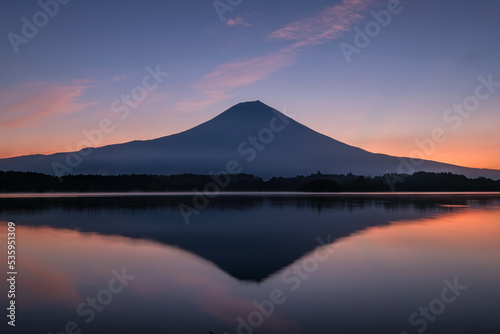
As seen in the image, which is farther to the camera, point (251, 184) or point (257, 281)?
point (251, 184)

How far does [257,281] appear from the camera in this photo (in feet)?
25.2

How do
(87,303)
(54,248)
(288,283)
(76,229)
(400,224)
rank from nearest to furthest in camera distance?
(87,303) < (288,283) < (54,248) < (76,229) < (400,224)

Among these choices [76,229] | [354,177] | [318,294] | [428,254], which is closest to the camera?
[318,294]

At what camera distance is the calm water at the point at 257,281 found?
5512mm

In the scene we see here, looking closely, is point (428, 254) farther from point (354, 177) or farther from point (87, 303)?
point (354, 177)

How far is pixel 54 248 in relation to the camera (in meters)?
11.5

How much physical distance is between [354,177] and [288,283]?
74.5 m

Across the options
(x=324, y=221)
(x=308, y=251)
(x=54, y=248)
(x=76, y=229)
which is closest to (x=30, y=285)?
(x=54, y=248)

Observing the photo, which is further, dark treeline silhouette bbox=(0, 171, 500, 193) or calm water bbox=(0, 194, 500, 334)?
dark treeline silhouette bbox=(0, 171, 500, 193)

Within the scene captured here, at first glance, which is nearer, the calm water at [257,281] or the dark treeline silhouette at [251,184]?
the calm water at [257,281]

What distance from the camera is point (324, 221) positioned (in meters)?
18.2

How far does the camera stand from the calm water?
217 inches

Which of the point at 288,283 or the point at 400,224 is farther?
the point at 400,224

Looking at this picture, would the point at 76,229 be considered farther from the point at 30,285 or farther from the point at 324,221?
the point at 324,221
